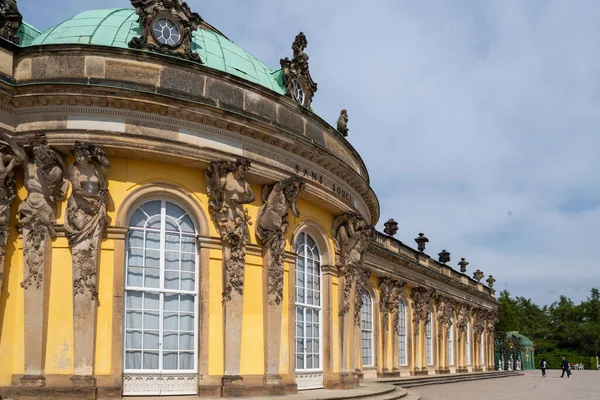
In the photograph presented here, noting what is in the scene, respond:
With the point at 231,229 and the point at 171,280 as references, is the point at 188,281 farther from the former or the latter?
the point at 231,229

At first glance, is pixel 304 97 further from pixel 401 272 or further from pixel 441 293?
pixel 441 293

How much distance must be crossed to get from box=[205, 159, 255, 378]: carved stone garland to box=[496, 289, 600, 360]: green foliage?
3005 inches

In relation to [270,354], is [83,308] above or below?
above

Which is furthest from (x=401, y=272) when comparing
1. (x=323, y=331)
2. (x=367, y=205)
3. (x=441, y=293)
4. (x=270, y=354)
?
(x=270, y=354)

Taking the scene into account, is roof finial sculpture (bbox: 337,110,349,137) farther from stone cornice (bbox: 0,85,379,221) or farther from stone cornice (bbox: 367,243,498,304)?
stone cornice (bbox: 367,243,498,304)

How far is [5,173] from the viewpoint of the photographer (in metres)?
13.4

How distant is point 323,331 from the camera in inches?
729

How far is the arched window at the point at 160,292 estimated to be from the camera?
14.2 meters

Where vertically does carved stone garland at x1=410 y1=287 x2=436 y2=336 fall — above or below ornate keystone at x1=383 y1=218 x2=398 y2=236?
below

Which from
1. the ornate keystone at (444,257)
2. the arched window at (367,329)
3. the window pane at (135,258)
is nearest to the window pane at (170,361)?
the window pane at (135,258)

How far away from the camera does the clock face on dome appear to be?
15.7 meters

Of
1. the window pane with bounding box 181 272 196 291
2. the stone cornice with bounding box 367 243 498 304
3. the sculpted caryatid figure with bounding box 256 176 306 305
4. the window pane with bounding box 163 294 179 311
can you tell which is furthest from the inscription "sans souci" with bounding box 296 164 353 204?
the stone cornice with bounding box 367 243 498 304

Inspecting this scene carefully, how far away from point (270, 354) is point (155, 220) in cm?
416

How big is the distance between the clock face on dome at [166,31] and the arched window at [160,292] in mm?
3871
